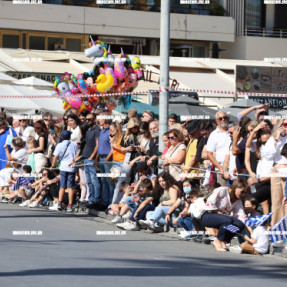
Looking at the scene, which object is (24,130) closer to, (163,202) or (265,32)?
(163,202)

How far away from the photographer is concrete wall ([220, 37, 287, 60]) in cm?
5200

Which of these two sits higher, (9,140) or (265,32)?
(265,32)

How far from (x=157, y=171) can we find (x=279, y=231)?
4349 mm

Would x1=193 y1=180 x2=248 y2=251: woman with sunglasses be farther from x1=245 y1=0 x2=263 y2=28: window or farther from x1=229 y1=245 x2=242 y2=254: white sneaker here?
x1=245 y1=0 x2=263 y2=28: window

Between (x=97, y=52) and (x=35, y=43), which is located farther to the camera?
(x=35, y=43)

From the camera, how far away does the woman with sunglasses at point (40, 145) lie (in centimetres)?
1967

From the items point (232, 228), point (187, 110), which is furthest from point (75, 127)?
point (187, 110)

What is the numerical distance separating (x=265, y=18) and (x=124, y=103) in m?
34.7

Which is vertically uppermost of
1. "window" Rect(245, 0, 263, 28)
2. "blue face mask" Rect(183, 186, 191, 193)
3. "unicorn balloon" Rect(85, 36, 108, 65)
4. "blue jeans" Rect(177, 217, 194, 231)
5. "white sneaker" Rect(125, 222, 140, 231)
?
"window" Rect(245, 0, 263, 28)

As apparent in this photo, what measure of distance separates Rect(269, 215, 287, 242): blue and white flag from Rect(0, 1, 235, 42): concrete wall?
3385cm

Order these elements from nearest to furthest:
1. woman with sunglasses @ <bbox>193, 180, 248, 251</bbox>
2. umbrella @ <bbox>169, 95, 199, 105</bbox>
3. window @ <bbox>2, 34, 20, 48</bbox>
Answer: woman with sunglasses @ <bbox>193, 180, 248, 251</bbox>, umbrella @ <bbox>169, 95, 199, 105</bbox>, window @ <bbox>2, 34, 20, 48</bbox>

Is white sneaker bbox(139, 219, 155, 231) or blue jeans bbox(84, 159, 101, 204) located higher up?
blue jeans bbox(84, 159, 101, 204)

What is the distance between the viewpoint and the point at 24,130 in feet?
69.7

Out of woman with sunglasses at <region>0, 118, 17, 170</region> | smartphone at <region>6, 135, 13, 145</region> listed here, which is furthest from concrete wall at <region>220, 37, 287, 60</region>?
smartphone at <region>6, 135, 13, 145</region>
